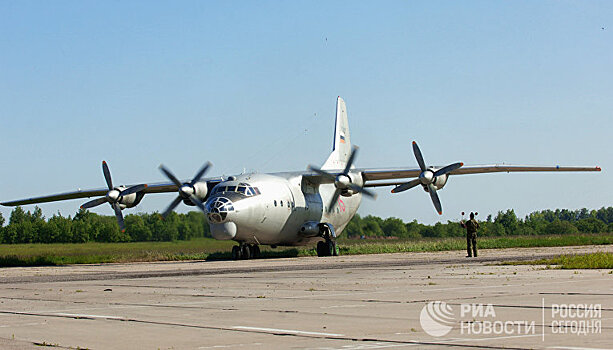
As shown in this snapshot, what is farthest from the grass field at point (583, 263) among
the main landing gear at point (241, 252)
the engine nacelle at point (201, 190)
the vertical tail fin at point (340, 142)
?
the vertical tail fin at point (340, 142)

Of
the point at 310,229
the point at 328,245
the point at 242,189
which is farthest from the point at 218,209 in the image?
the point at 328,245

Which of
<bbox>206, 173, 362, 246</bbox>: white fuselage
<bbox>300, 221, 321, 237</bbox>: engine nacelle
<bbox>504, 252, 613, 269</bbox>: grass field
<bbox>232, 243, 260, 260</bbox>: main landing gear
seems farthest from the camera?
<bbox>300, 221, 321, 237</bbox>: engine nacelle

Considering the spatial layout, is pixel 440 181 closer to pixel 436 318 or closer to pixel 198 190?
pixel 198 190

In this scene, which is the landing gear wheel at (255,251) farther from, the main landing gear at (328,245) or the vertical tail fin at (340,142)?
the vertical tail fin at (340,142)

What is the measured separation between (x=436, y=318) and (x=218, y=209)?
22800 millimetres

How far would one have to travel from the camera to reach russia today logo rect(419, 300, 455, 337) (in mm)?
7648

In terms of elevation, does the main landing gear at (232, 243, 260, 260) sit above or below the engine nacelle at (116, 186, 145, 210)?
below

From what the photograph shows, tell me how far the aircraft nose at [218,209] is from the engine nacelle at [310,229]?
22.2ft

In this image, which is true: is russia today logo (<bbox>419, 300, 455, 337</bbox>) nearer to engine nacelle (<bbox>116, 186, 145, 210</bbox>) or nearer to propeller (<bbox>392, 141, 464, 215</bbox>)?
propeller (<bbox>392, 141, 464, 215</bbox>)

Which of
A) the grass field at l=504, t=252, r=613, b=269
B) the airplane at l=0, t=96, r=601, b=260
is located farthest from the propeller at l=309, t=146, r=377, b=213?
the grass field at l=504, t=252, r=613, b=269

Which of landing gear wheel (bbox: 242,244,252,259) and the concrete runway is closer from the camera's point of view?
the concrete runway

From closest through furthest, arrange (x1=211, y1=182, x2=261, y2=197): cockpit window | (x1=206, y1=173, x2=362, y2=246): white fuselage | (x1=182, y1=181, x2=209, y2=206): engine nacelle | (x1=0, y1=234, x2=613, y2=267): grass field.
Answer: (x1=206, y1=173, x2=362, y2=246): white fuselage < (x1=211, y1=182, x2=261, y2=197): cockpit window < (x1=182, y1=181, x2=209, y2=206): engine nacelle < (x1=0, y1=234, x2=613, y2=267): grass field

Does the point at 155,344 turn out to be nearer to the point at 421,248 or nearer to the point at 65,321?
the point at 65,321

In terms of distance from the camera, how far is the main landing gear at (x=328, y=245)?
3694cm
